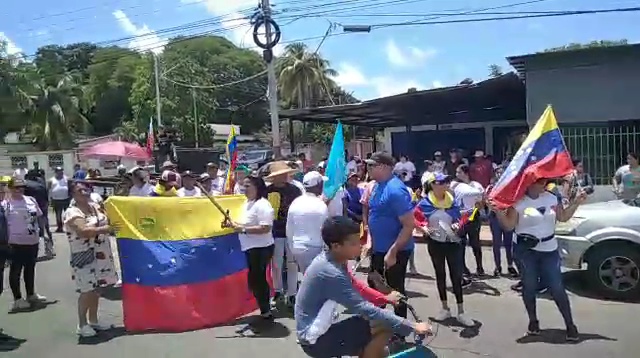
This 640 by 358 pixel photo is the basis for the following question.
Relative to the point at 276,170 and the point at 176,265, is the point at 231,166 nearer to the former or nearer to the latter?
the point at 276,170

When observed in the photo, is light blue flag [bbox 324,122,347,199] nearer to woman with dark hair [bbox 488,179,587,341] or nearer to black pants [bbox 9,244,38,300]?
woman with dark hair [bbox 488,179,587,341]

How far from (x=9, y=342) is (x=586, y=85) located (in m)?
12.8

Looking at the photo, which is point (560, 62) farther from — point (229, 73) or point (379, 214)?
point (229, 73)

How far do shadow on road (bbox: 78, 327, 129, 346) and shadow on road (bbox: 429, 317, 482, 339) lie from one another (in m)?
3.41

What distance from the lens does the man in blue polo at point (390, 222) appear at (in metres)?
5.98

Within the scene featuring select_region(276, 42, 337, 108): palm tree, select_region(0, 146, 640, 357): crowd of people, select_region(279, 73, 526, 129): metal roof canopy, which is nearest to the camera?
select_region(0, 146, 640, 357): crowd of people

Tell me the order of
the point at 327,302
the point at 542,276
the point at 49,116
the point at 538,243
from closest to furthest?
the point at 327,302 < the point at 538,243 < the point at 542,276 < the point at 49,116

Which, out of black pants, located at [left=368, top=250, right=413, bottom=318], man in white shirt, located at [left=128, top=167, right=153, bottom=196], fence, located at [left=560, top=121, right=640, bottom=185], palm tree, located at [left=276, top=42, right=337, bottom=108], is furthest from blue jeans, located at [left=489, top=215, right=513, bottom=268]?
palm tree, located at [left=276, top=42, right=337, bottom=108]

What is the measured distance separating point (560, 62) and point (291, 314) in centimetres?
1026

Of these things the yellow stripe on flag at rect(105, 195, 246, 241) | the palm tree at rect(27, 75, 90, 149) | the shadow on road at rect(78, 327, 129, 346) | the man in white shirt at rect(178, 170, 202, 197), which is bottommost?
the shadow on road at rect(78, 327, 129, 346)

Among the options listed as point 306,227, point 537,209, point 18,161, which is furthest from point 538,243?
point 18,161

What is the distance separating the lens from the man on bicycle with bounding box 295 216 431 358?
401 cm

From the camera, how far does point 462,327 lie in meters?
7.03

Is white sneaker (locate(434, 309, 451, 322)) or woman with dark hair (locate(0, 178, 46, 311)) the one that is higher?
woman with dark hair (locate(0, 178, 46, 311))
